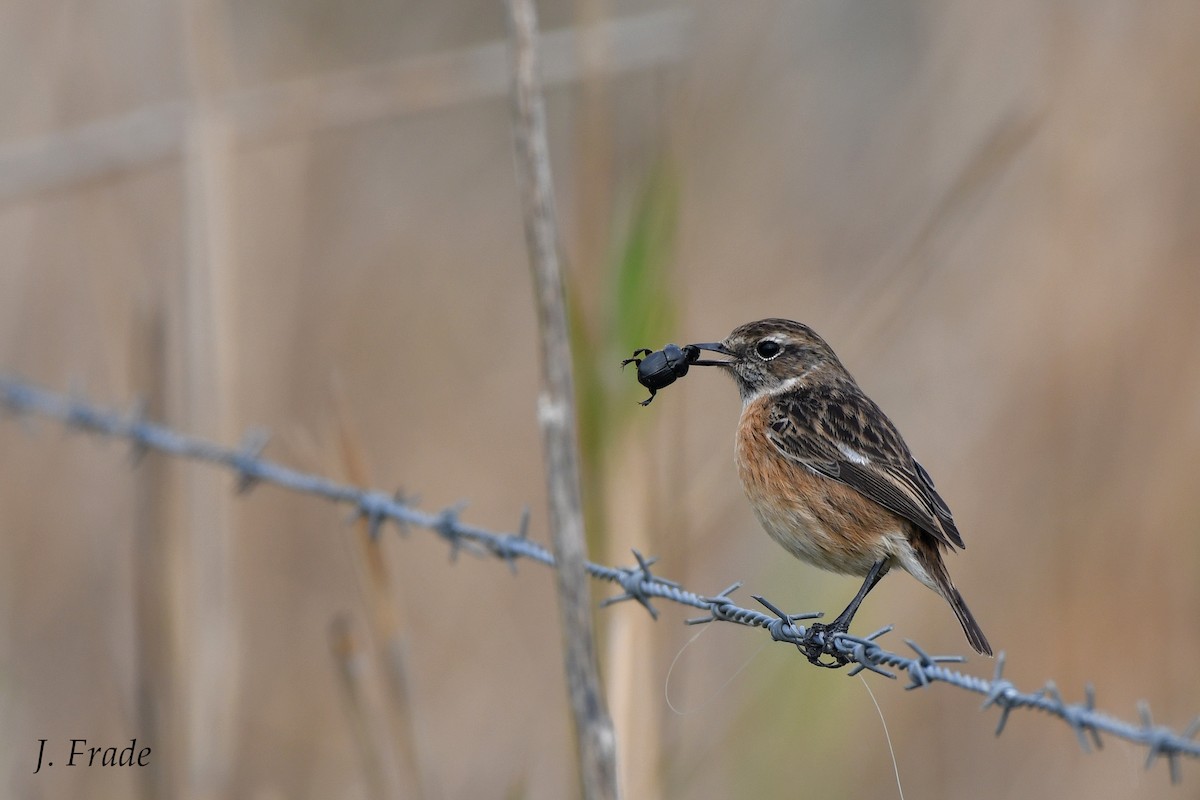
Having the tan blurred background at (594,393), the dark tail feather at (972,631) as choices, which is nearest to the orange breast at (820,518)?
the tan blurred background at (594,393)

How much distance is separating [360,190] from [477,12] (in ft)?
7.31

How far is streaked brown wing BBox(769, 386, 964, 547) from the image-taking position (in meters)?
3.27

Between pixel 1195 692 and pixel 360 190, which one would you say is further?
pixel 360 190

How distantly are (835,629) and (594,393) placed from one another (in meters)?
0.85

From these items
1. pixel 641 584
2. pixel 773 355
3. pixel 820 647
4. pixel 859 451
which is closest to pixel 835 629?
pixel 820 647

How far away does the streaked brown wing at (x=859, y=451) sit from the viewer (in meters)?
3.27

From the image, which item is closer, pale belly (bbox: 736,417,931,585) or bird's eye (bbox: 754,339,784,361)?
pale belly (bbox: 736,417,931,585)

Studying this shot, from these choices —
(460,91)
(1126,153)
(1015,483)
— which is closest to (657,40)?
Result: (460,91)

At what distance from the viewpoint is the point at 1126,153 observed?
4.94 metres

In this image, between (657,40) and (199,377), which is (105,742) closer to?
(199,377)

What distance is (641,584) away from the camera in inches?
104

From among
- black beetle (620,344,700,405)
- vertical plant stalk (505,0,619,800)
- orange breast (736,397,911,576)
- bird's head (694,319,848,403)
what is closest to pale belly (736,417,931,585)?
orange breast (736,397,911,576)

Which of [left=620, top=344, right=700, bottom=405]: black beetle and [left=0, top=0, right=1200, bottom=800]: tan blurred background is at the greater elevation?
[left=0, top=0, right=1200, bottom=800]: tan blurred background

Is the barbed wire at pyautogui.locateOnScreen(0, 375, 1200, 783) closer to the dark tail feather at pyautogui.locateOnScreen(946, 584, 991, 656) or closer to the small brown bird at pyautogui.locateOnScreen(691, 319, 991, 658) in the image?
the dark tail feather at pyautogui.locateOnScreen(946, 584, 991, 656)
